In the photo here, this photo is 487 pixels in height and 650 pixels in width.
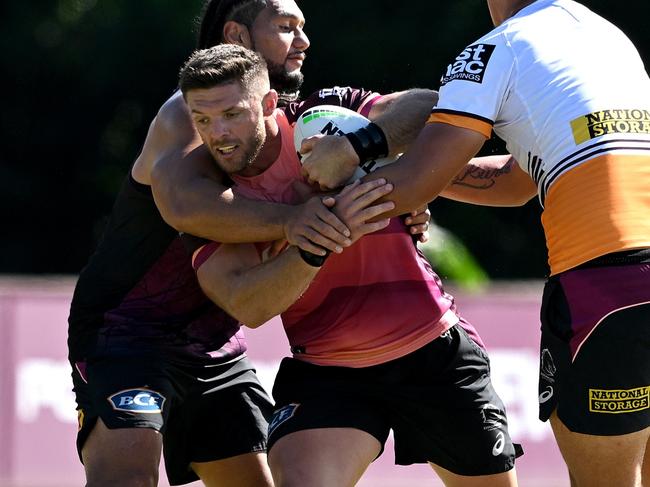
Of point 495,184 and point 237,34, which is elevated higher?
point 237,34

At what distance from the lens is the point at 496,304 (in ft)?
34.6

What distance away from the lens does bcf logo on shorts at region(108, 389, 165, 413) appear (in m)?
4.98

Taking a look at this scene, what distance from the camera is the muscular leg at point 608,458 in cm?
435

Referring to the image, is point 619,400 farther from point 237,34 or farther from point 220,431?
point 237,34

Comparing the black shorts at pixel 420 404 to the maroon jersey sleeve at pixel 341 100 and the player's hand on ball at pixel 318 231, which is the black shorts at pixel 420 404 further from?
the maroon jersey sleeve at pixel 341 100

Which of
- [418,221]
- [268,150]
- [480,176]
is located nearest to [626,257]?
[418,221]

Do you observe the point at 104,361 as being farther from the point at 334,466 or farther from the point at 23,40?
the point at 23,40

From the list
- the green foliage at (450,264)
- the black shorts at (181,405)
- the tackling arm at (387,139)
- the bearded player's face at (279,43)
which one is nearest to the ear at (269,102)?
the tackling arm at (387,139)

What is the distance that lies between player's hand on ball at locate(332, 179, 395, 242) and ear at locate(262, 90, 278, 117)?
0.52 m

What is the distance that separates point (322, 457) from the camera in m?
4.71

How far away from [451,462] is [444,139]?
135 cm

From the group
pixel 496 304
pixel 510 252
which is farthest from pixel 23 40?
pixel 496 304

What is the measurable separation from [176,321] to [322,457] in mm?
936

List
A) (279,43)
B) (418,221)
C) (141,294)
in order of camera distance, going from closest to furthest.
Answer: (418,221), (141,294), (279,43)
